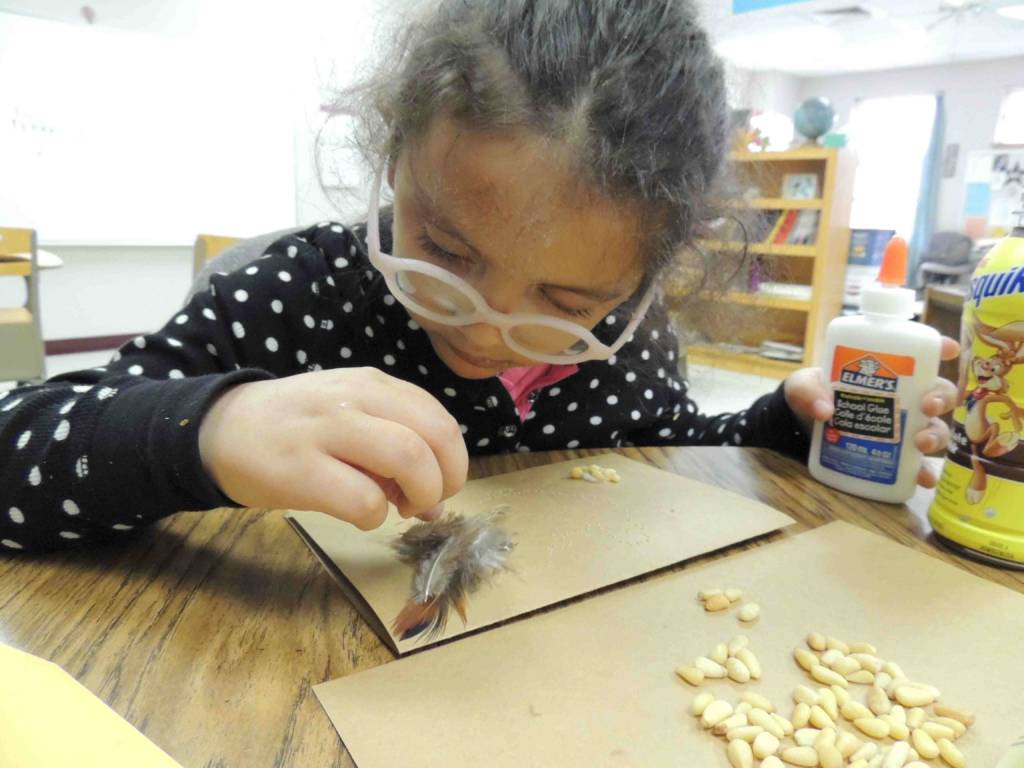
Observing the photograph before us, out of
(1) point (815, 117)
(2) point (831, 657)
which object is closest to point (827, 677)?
(2) point (831, 657)

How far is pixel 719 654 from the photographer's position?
1.49 ft

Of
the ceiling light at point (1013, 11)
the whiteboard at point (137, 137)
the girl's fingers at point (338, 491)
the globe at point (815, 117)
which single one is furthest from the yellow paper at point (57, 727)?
the ceiling light at point (1013, 11)

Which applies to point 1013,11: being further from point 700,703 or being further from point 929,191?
point 700,703

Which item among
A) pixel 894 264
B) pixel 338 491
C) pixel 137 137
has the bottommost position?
pixel 338 491

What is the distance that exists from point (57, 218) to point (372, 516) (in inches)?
172

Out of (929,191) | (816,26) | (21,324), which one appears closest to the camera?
(21,324)

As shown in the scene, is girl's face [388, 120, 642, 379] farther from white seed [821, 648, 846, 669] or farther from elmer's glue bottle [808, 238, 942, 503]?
white seed [821, 648, 846, 669]

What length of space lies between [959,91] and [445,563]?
950 cm

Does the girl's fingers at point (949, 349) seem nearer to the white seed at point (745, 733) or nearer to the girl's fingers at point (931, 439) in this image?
the girl's fingers at point (931, 439)

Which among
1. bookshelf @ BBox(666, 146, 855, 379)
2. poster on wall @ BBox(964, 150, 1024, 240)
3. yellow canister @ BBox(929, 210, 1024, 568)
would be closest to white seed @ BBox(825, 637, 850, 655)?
yellow canister @ BBox(929, 210, 1024, 568)

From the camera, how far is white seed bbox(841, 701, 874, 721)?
417mm

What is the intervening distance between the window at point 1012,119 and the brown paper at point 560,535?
353 inches

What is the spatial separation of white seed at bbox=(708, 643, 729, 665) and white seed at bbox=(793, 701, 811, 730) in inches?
1.9

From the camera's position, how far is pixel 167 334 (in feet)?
2.52
